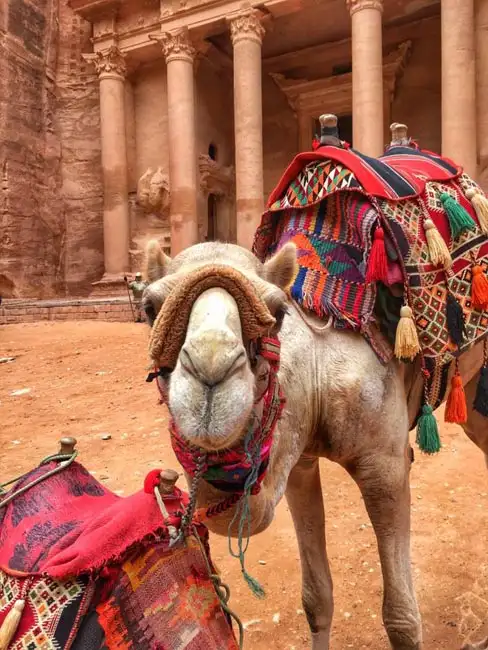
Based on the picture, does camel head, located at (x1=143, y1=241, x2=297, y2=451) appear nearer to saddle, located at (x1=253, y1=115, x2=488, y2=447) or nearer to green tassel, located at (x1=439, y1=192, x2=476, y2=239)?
saddle, located at (x1=253, y1=115, x2=488, y2=447)

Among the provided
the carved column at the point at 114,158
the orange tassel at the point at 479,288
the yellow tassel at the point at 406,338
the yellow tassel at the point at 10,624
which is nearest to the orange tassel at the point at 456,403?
the orange tassel at the point at 479,288

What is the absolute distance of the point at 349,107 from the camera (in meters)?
19.8

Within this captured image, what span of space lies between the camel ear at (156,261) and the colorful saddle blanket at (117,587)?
0.63 meters

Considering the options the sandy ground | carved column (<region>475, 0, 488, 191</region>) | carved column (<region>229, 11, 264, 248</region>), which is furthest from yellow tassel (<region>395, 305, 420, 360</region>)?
carved column (<region>229, 11, 264, 248</region>)

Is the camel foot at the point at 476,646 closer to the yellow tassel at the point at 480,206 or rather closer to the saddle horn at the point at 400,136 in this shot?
the yellow tassel at the point at 480,206

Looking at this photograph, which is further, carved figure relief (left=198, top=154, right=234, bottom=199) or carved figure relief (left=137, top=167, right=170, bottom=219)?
carved figure relief (left=198, top=154, right=234, bottom=199)

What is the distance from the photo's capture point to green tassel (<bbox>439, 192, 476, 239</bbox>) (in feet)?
7.43

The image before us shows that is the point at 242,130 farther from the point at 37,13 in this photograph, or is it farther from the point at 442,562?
the point at 442,562

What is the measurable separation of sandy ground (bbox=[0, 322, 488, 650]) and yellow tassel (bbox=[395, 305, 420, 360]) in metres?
1.75

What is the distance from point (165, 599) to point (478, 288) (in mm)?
1658

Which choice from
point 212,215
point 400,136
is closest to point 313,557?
point 400,136

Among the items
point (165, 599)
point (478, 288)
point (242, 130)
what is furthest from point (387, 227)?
point (242, 130)

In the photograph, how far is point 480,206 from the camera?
2.40m

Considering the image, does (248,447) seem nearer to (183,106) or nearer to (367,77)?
(367,77)
